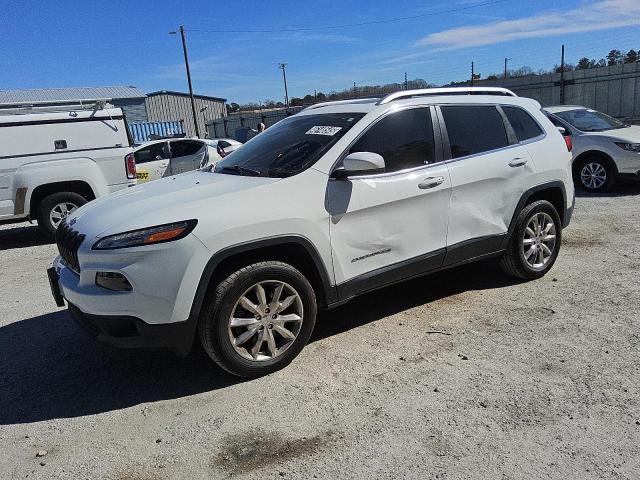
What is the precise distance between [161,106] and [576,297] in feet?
181

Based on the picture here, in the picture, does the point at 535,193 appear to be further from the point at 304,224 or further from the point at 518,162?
the point at 304,224

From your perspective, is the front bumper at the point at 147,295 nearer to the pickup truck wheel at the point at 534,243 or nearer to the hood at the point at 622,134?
the pickup truck wheel at the point at 534,243

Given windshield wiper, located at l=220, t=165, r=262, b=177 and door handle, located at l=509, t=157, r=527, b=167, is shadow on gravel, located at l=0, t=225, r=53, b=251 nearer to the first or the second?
windshield wiper, located at l=220, t=165, r=262, b=177

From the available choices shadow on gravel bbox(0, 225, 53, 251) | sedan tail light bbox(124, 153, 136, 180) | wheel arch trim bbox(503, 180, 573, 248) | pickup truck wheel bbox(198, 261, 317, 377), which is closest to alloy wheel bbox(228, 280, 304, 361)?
pickup truck wheel bbox(198, 261, 317, 377)

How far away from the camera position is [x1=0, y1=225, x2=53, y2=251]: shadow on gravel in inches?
Result: 344

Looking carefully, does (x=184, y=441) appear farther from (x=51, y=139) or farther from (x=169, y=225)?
(x=51, y=139)

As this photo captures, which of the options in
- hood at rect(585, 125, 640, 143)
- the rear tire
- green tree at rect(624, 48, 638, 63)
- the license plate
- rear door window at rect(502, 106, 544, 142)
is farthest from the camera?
green tree at rect(624, 48, 638, 63)

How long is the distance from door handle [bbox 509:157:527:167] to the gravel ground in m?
1.18

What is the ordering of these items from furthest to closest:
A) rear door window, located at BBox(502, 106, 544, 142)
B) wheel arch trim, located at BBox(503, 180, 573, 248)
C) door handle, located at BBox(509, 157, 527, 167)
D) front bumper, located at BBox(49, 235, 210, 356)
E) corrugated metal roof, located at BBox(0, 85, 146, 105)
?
corrugated metal roof, located at BBox(0, 85, 146, 105), rear door window, located at BBox(502, 106, 544, 142), wheel arch trim, located at BBox(503, 180, 573, 248), door handle, located at BBox(509, 157, 527, 167), front bumper, located at BBox(49, 235, 210, 356)

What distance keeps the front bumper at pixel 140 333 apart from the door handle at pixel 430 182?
200 cm

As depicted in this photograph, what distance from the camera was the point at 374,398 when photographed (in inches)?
127

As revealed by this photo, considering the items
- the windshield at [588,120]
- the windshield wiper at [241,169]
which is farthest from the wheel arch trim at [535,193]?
the windshield at [588,120]

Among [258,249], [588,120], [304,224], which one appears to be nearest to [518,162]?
[304,224]

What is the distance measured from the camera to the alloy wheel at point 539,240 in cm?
499
